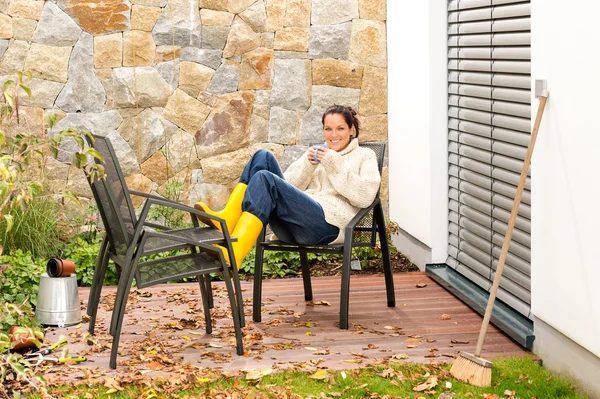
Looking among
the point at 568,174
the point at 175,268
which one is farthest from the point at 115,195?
the point at 568,174

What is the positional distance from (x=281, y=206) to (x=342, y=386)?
4.37ft

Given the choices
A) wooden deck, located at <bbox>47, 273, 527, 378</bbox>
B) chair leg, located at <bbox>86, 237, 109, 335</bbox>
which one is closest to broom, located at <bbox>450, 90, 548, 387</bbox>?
wooden deck, located at <bbox>47, 273, 527, 378</bbox>

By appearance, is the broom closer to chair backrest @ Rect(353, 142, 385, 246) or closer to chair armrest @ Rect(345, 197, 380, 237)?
chair armrest @ Rect(345, 197, 380, 237)

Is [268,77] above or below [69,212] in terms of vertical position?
above

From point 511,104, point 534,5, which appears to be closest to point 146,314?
point 511,104

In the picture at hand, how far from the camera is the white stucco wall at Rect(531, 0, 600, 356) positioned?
3725 mm

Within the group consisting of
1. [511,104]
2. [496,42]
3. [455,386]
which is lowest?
[455,386]

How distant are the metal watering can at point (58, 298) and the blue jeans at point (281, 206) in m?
1.06

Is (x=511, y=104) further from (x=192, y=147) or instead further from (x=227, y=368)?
(x=192, y=147)

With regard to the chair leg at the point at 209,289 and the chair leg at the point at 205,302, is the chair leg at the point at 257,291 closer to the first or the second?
the chair leg at the point at 209,289

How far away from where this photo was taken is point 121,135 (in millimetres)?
6992

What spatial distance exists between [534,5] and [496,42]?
2.66 feet

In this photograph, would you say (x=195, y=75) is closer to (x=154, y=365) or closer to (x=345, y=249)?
(x=345, y=249)

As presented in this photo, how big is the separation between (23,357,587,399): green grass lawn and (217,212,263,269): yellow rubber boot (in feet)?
2.60
